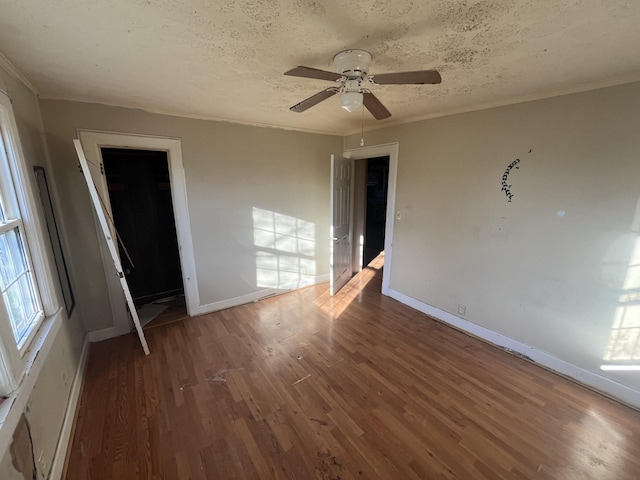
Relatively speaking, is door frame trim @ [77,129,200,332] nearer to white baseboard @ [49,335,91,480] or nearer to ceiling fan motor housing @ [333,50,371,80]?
white baseboard @ [49,335,91,480]

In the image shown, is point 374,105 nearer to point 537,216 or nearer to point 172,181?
point 537,216

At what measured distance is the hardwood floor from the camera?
1506 mm

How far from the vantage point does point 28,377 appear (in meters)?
1.29

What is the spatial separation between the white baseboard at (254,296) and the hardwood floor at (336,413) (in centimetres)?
41

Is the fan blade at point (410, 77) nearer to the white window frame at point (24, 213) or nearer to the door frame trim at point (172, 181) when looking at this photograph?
the white window frame at point (24, 213)

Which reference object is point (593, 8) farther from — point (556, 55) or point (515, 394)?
point (515, 394)

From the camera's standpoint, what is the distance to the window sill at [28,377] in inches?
40.8

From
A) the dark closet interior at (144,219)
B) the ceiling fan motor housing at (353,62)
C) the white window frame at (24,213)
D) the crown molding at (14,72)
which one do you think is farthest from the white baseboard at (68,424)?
the ceiling fan motor housing at (353,62)

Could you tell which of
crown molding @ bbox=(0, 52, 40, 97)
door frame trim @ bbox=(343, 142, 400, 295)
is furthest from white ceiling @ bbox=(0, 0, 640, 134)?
door frame trim @ bbox=(343, 142, 400, 295)

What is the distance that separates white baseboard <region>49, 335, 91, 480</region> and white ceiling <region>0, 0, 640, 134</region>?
7.18ft

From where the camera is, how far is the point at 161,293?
12.3 feet

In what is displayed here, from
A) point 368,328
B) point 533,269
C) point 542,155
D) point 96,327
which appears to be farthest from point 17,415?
point 542,155

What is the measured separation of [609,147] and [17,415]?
374 centimetres

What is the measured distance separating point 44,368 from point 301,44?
2.31 metres
